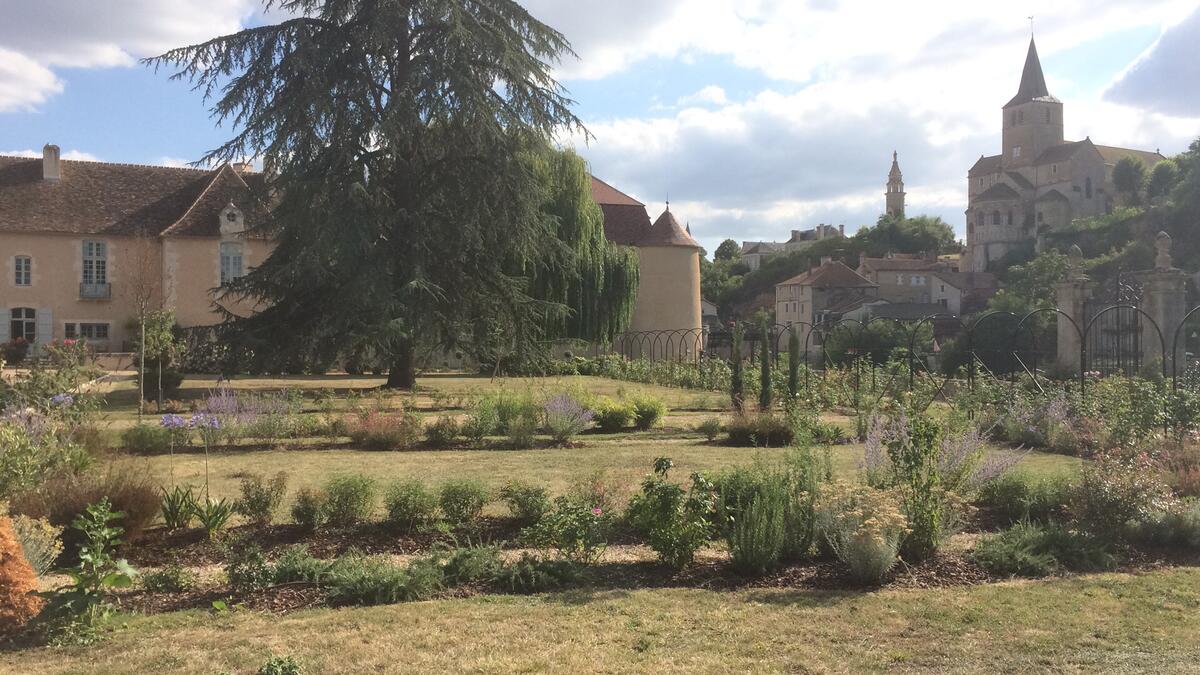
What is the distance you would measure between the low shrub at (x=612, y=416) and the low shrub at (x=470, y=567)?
819 cm

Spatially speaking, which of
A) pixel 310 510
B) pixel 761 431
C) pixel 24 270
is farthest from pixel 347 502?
pixel 24 270

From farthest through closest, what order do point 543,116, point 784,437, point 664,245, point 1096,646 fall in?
point 664,245
point 543,116
point 784,437
point 1096,646

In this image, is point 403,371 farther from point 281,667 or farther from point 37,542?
point 281,667

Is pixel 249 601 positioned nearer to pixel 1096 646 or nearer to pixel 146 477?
pixel 146 477

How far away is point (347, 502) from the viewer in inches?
244

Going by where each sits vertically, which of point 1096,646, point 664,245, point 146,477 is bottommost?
point 1096,646

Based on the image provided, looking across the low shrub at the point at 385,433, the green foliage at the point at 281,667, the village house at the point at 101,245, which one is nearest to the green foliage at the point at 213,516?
the green foliage at the point at 281,667

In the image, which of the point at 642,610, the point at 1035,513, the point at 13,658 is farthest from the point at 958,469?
the point at 13,658

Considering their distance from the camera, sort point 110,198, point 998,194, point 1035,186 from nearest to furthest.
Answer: point 110,198 → point 998,194 → point 1035,186

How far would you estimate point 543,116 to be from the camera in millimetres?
20125

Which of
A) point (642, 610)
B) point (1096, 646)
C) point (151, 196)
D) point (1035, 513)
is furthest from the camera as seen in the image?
point (151, 196)

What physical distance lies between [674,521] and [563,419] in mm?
6546

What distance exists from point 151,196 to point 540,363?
23683 mm

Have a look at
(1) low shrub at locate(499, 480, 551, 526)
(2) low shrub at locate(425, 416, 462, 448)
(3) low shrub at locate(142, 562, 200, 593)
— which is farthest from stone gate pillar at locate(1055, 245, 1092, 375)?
(3) low shrub at locate(142, 562, 200, 593)
